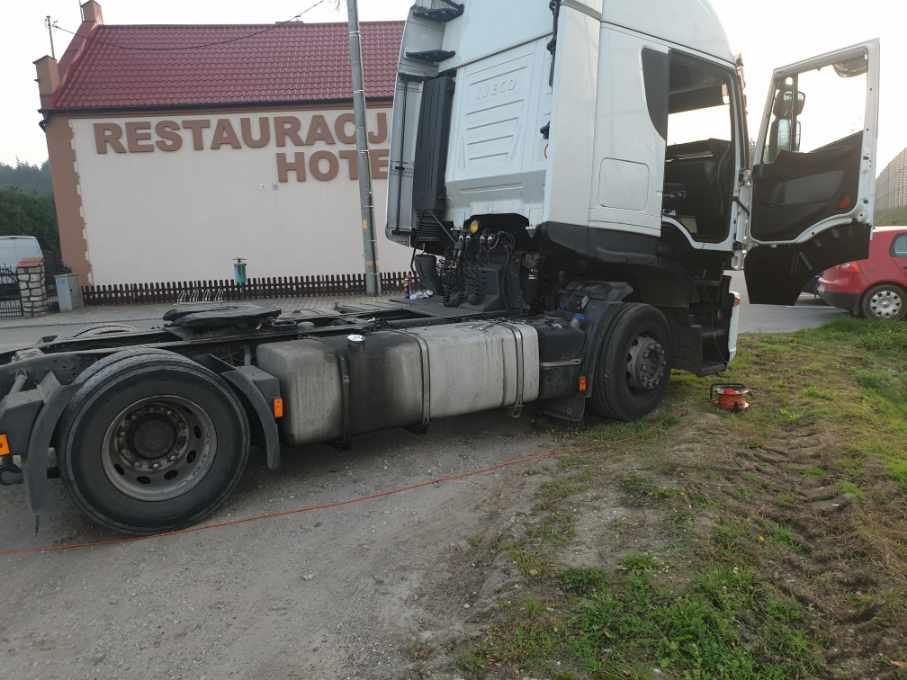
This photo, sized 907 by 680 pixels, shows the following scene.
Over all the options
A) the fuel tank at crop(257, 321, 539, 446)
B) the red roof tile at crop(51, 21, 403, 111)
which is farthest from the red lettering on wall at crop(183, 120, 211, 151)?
the fuel tank at crop(257, 321, 539, 446)

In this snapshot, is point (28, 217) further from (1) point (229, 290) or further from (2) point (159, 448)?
(2) point (159, 448)

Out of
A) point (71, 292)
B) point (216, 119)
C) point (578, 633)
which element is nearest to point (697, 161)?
point (578, 633)

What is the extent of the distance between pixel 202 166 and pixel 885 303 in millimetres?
15909

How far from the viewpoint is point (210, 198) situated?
18078 mm

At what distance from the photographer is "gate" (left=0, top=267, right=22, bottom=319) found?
54.0ft

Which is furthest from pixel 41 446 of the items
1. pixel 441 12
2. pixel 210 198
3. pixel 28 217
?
pixel 28 217

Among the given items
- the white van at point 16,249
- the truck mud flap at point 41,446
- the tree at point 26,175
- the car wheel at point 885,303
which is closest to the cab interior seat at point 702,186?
the truck mud flap at point 41,446

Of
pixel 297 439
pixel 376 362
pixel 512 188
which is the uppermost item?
pixel 512 188

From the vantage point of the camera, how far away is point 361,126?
12539mm

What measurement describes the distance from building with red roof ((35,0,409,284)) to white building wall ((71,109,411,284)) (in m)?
0.03

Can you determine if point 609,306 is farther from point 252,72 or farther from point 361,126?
point 252,72

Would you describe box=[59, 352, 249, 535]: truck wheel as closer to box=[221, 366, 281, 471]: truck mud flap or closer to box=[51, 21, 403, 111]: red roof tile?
box=[221, 366, 281, 471]: truck mud flap

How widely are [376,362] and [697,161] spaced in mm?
4003

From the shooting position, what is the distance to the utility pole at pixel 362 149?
40.3 feet
